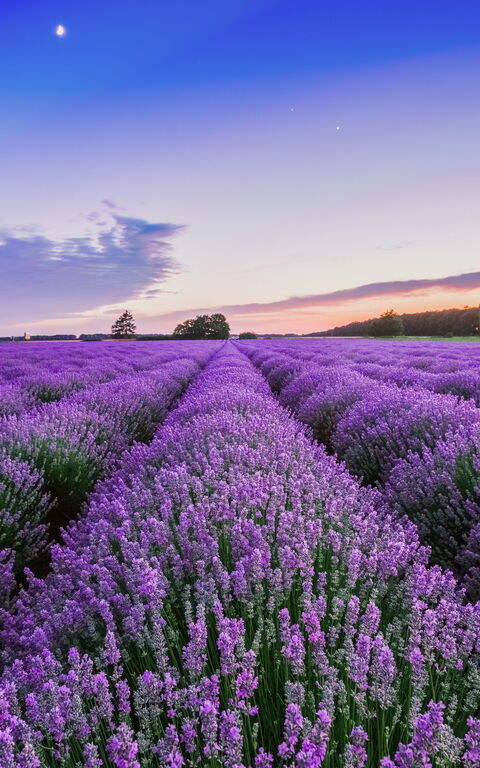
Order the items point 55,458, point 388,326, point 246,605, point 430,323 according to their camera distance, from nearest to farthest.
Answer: point 246,605
point 55,458
point 388,326
point 430,323

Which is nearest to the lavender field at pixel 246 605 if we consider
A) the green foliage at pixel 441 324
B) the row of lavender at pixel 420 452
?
the row of lavender at pixel 420 452

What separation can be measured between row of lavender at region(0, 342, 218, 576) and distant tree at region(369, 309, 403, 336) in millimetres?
63457

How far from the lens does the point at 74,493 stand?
12.7 feet

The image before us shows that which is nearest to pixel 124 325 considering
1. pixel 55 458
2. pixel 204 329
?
pixel 204 329

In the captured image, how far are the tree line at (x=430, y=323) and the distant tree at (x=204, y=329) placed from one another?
21549 millimetres

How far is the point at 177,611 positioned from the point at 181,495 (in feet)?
2.13

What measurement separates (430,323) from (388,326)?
15.5 metres

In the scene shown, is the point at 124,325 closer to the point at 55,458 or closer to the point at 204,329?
the point at 204,329

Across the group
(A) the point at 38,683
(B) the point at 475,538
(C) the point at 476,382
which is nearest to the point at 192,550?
(A) the point at 38,683

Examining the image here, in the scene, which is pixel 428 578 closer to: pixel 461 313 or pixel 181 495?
pixel 181 495

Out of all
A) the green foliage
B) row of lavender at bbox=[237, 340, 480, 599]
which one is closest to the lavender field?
row of lavender at bbox=[237, 340, 480, 599]

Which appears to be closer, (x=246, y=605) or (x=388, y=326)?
(x=246, y=605)

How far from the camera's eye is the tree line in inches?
2576

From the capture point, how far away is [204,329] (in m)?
67.2
